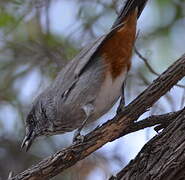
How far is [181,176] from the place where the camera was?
331cm

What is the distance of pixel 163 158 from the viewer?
3.35m

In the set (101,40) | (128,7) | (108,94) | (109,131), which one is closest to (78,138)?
(109,131)

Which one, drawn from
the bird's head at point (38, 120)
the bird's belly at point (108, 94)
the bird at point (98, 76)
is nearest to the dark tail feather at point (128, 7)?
the bird at point (98, 76)

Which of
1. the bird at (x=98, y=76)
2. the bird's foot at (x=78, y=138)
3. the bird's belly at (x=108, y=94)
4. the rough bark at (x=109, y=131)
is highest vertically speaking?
the bird at (x=98, y=76)

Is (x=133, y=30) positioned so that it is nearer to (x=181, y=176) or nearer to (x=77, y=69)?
(x=77, y=69)

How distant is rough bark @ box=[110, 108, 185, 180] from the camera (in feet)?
10.8

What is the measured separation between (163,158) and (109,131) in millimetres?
385

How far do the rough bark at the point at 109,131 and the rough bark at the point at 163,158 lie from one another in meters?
0.19

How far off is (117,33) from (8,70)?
8.46ft

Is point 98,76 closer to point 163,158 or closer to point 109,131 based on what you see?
point 109,131

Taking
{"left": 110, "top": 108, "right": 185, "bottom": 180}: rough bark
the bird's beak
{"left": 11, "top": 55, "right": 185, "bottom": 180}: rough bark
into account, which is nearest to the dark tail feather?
{"left": 11, "top": 55, "right": 185, "bottom": 180}: rough bark

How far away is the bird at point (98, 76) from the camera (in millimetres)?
3914

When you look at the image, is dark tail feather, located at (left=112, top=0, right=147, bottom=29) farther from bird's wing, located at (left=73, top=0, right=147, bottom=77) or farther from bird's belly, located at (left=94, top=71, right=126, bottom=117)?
bird's belly, located at (left=94, top=71, right=126, bottom=117)

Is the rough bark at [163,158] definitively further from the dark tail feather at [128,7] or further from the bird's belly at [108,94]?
the dark tail feather at [128,7]
